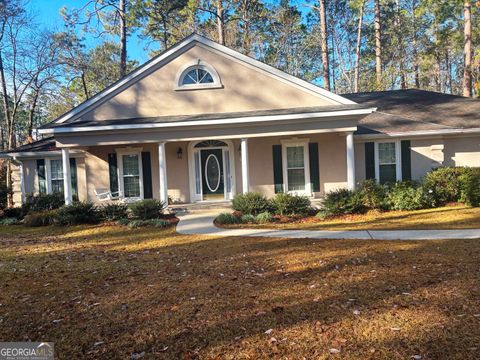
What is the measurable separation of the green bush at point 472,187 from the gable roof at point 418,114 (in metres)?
2.12

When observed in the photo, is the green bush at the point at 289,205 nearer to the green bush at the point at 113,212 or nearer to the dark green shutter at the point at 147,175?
the green bush at the point at 113,212

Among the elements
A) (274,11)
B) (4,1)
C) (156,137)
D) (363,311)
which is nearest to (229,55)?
(156,137)

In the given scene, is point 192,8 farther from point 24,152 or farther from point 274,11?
point 24,152

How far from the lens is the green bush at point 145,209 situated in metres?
11.4

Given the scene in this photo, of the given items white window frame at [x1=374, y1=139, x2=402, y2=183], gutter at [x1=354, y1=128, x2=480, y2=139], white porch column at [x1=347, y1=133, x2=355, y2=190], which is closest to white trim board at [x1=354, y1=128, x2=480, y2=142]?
gutter at [x1=354, y1=128, x2=480, y2=139]

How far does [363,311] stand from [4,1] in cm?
2427

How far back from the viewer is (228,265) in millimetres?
5957

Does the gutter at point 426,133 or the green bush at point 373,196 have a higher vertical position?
the gutter at point 426,133

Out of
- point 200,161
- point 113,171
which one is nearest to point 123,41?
point 113,171

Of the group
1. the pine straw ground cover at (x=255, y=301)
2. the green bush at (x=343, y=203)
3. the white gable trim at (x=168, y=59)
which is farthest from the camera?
the white gable trim at (x=168, y=59)

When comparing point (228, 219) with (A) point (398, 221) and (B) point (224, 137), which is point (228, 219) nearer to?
(B) point (224, 137)

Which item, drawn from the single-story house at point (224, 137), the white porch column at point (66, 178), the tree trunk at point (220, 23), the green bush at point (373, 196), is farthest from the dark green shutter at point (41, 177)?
the tree trunk at point (220, 23)

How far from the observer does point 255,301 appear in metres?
4.22

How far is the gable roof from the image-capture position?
13.1 m
